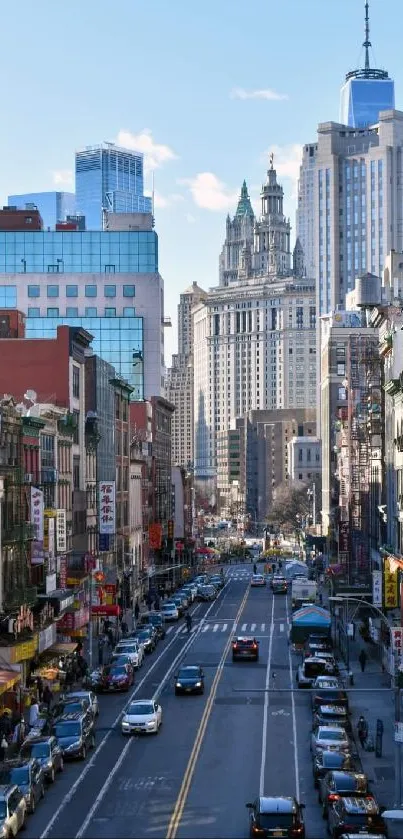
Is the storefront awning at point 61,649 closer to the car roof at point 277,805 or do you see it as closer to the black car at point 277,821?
the car roof at point 277,805

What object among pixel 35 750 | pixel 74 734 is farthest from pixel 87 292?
pixel 35 750

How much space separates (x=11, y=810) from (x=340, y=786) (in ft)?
28.3

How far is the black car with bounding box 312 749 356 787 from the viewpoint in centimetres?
4188

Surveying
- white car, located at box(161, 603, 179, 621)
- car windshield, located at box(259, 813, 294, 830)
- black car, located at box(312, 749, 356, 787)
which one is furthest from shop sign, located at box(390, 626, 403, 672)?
white car, located at box(161, 603, 179, 621)

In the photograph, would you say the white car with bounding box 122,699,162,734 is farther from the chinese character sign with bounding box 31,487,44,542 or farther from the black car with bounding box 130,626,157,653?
the black car with bounding box 130,626,157,653

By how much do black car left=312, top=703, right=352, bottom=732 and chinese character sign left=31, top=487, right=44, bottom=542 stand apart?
17.5 meters

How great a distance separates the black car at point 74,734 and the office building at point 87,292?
89356 mm

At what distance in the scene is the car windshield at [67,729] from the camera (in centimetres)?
4797

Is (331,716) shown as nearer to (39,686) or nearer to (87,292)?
(39,686)

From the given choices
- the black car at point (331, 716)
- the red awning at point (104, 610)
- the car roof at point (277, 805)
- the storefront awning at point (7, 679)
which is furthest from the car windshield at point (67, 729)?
the red awning at point (104, 610)

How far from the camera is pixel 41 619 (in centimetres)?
6575

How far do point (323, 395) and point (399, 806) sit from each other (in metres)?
153

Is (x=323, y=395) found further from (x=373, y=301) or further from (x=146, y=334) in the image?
(x=146, y=334)

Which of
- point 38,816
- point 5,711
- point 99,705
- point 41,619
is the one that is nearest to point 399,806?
point 38,816
